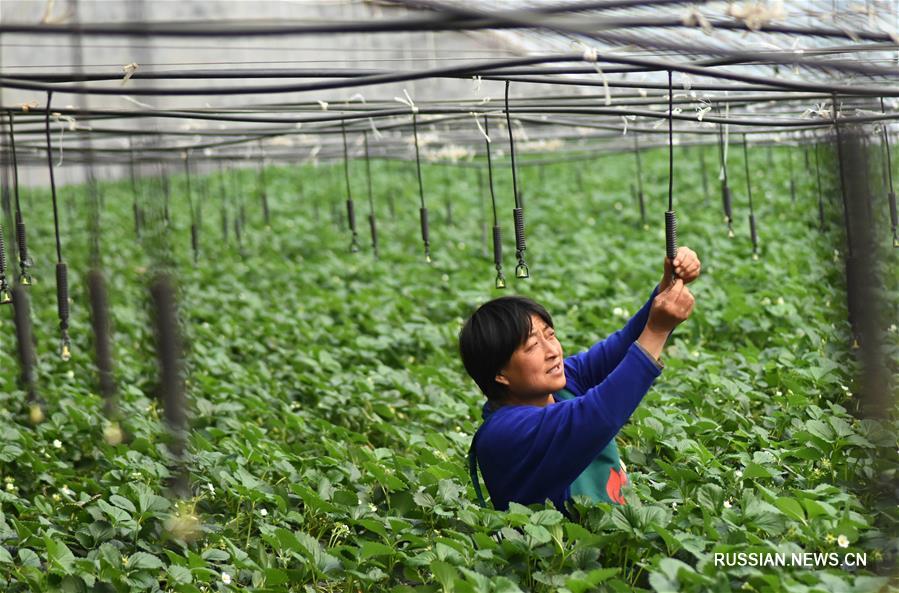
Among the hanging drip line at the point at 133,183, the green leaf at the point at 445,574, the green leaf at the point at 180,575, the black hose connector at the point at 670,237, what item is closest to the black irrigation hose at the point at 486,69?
the black hose connector at the point at 670,237

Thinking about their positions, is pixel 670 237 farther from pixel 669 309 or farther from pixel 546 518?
pixel 546 518

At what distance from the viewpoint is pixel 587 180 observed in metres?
16.0

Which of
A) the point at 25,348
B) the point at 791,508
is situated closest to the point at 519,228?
the point at 791,508

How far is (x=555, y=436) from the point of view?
2947 mm

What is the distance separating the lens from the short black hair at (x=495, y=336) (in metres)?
3.15

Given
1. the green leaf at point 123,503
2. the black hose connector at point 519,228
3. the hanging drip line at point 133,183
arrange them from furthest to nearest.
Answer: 1. the hanging drip line at point 133,183
2. the black hose connector at point 519,228
3. the green leaf at point 123,503

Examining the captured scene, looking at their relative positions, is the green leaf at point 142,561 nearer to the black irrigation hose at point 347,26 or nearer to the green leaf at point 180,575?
the green leaf at point 180,575

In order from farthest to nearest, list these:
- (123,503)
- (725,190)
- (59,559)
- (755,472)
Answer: (725,190) < (123,503) < (755,472) < (59,559)

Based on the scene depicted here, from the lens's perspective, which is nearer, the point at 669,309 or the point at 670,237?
the point at 669,309

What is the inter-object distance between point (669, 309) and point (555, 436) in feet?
1.47

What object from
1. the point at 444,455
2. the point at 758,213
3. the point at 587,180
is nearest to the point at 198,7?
the point at 587,180

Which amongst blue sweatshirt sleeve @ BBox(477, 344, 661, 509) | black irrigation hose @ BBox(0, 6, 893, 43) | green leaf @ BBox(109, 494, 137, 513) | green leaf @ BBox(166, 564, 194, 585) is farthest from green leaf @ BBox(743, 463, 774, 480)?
green leaf @ BBox(109, 494, 137, 513)

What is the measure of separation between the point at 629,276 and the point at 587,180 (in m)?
7.10

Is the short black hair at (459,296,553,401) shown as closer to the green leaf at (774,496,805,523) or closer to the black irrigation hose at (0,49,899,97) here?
the black irrigation hose at (0,49,899,97)
